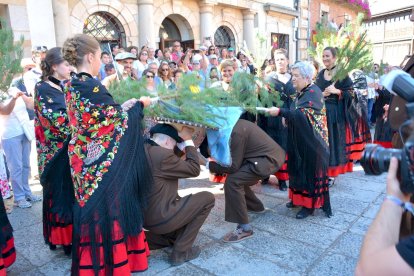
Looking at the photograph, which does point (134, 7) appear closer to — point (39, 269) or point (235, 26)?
point (235, 26)

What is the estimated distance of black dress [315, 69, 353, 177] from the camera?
4.82 m

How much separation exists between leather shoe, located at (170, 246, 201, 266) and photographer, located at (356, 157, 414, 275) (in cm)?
198

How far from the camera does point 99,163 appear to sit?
2295 mm

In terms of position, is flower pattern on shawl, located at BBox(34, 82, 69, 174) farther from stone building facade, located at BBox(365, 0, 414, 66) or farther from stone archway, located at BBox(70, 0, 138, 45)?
stone building facade, located at BBox(365, 0, 414, 66)

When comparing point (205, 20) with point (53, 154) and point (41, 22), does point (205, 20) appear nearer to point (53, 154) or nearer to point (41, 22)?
point (41, 22)

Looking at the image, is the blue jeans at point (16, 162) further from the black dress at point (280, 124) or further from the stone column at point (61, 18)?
the stone column at point (61, 18)

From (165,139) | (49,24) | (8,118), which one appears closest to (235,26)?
(49,24)

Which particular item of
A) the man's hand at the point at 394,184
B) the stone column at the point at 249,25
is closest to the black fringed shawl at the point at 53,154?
the man's hand at the point at 394,184

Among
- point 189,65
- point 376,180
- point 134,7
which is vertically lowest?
point 376,180

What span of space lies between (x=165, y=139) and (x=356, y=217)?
2376mm

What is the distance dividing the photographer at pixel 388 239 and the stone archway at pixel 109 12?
29.9 feet

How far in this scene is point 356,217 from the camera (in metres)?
3.74

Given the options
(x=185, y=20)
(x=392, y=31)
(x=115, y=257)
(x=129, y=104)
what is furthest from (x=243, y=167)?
(x=392, y=31)

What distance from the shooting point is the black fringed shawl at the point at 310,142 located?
360 centimetres
